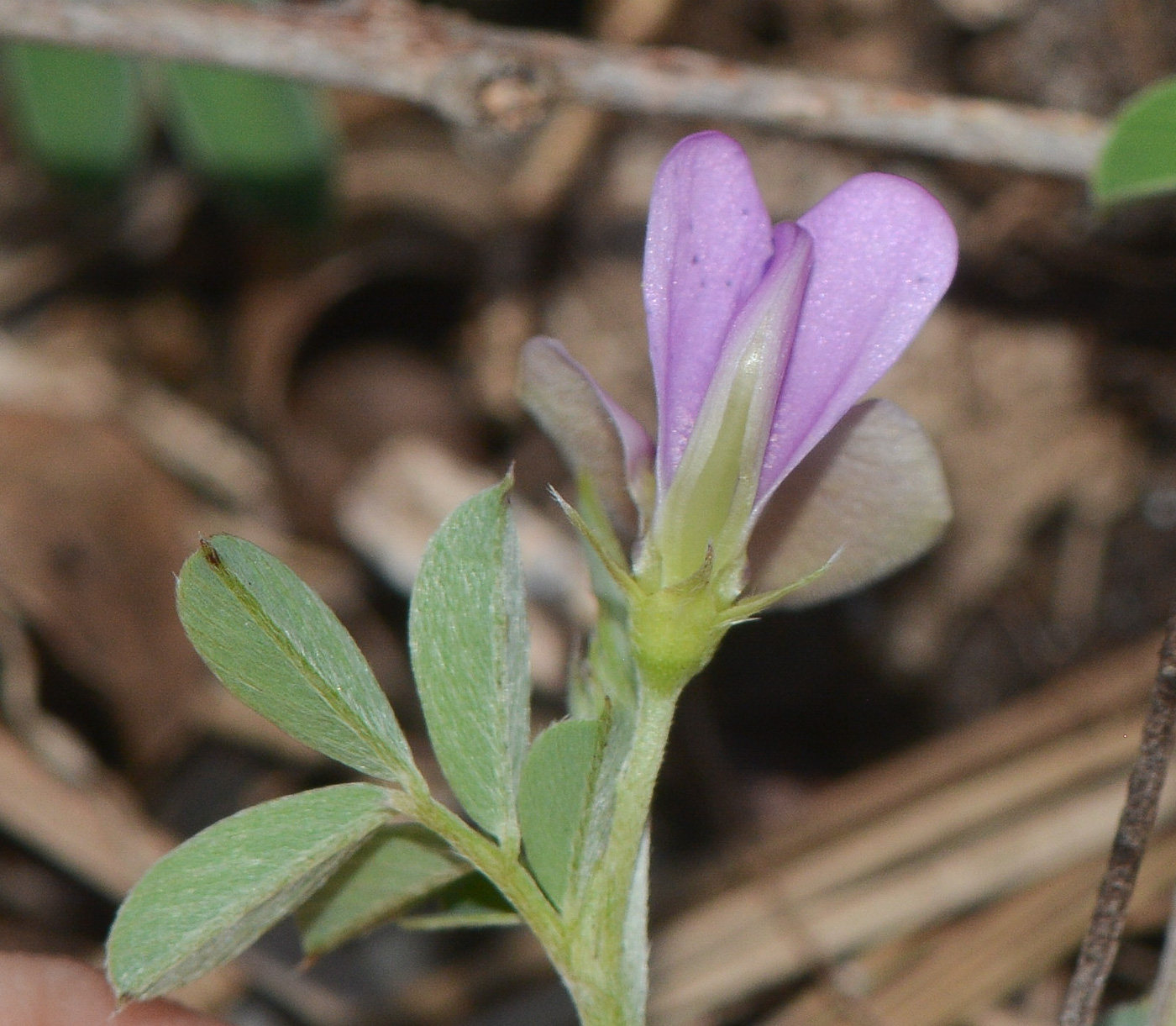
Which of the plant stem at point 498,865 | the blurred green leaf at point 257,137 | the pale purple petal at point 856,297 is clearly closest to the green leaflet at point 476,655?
the plant stem at point 498,865

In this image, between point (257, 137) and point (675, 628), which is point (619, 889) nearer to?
point (675, 628)

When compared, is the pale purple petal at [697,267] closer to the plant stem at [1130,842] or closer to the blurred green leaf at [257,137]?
the plant stem at [1130,842]

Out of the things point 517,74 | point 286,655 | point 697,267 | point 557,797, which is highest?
point 517,74

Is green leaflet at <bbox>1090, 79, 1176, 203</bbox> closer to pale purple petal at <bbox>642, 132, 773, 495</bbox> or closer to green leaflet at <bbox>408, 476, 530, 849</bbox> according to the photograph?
pale purple petal at <bbox>642, 132, 773, 495</bbox>

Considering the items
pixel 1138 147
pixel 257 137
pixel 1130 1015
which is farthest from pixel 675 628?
pixel 257 137

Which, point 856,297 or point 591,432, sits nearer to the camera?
point 856,297

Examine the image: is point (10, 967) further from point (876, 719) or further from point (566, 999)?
point (876, 719)
